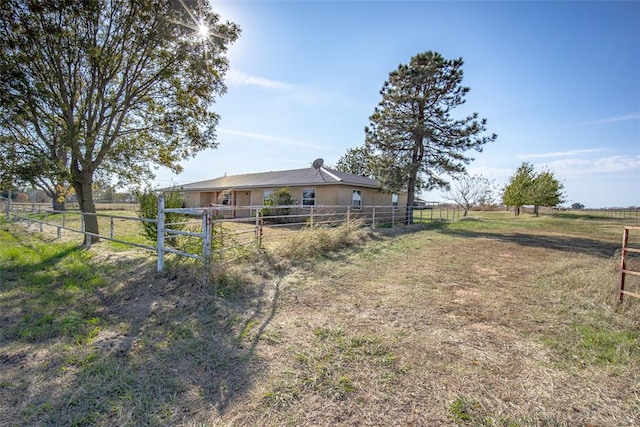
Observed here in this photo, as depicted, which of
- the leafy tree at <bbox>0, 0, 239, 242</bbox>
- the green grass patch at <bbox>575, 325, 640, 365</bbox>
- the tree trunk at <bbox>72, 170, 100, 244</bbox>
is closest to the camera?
the green grass patch at <bbox>575, 325, 640, 365</bbox>

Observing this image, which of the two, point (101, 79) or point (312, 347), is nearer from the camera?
point (312, 347)

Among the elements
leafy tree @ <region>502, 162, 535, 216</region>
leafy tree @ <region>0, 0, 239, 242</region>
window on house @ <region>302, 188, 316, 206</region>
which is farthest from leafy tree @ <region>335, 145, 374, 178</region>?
leafy tree @ <region>0, 0, 239, 242</region>

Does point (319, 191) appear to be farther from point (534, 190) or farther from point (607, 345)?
point (534, 190)

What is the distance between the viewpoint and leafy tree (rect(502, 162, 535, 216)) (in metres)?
30.0

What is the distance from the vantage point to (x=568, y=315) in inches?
156

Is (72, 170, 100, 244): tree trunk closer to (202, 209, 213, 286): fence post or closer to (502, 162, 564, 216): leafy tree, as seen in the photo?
(202, 209, 213, 286): fence post

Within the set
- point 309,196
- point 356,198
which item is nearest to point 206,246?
point 309,196

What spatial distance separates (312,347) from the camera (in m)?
3.08

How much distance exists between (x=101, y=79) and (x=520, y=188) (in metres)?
34.7

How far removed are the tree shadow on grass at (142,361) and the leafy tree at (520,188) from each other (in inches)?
1315

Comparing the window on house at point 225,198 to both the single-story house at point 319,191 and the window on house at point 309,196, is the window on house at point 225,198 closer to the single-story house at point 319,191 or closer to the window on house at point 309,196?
the single-story house at point 319,191

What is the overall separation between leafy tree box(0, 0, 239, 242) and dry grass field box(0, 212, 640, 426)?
3.83 meters

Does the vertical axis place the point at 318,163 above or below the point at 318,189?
above

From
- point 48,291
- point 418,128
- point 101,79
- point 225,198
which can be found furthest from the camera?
point 225,198
